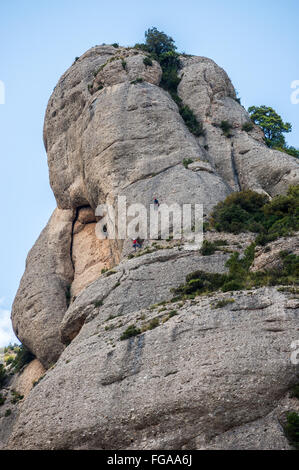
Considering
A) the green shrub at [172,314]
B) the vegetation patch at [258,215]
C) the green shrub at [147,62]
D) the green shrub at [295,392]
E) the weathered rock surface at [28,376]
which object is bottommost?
the weathered rock surface at [28,376]

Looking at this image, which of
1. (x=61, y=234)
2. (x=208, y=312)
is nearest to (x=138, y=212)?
(x=61, y=234)

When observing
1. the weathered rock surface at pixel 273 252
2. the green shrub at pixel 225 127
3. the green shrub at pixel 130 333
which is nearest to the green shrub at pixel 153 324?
the green shrub at pixel 130 333

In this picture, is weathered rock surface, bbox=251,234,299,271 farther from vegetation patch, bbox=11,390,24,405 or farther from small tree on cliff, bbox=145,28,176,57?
small tree on cliff, bbox=145,28,176,57

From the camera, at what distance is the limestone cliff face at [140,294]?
17375mm

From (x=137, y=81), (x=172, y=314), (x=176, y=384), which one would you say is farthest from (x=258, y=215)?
(x=137, y=81)

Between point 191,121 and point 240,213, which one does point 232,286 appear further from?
point 191,121

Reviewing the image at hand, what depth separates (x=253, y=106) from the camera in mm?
55438

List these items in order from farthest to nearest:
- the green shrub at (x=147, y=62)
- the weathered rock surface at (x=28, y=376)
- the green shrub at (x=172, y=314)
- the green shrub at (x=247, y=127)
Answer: the green shrub at (x=147, y=62) → the green shrub at (x=247, y=127) → the weathered rock surface at (x=28, y=376) → the green shrub at (x=172, y=314)

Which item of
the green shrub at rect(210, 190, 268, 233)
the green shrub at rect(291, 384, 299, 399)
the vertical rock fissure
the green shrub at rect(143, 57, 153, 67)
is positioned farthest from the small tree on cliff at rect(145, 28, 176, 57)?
the green shrub at rect(291, 384, 299, 399)

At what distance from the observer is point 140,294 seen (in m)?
26.4

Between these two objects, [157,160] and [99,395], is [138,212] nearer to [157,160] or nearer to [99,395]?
[157,160]

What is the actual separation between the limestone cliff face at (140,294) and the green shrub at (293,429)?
0.24m

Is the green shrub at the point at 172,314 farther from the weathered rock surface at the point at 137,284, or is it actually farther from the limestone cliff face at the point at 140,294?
the weathered rock surface at the point at 137,284

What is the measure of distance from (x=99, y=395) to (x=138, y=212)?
55.2 feet
